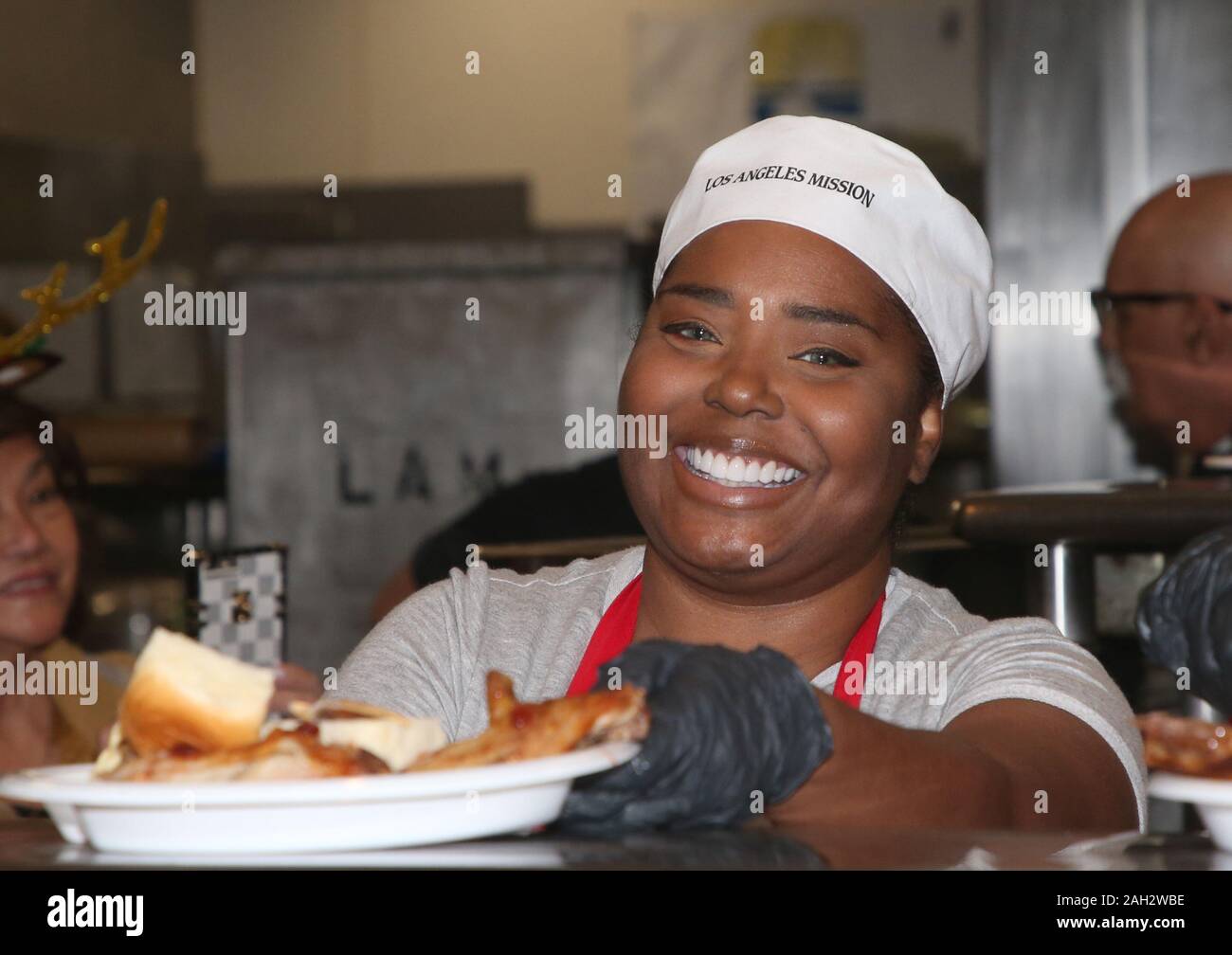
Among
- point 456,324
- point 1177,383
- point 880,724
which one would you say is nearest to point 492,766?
point 880,724

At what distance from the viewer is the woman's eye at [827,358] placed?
4.25 ft

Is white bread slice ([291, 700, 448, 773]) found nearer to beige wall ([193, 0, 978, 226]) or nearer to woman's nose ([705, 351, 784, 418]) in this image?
woman's nose ([705, 351, 784, 418])

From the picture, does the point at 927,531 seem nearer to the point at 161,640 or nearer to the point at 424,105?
the point at 161,640

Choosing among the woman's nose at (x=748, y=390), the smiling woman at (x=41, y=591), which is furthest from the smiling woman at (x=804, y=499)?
the smiling woman at (x=41, y=591)

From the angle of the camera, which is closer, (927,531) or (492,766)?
(492,766)

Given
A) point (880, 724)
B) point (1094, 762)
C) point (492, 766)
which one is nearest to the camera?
point (492, 766)

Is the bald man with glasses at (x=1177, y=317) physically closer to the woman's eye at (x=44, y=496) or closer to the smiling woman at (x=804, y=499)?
the smiling woman at (x=804, y=499)

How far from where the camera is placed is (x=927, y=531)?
202cm

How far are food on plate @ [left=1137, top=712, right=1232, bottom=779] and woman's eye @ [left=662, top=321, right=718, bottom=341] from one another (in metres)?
0.64

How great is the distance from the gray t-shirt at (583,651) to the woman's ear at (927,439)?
0.11m

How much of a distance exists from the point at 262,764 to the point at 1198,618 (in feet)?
1.88

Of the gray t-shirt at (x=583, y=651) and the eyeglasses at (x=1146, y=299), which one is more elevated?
the eyeglasses at (x=1146, y=299)

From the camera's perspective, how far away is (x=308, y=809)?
0.66 metres

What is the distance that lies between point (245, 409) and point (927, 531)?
1.66 metres
